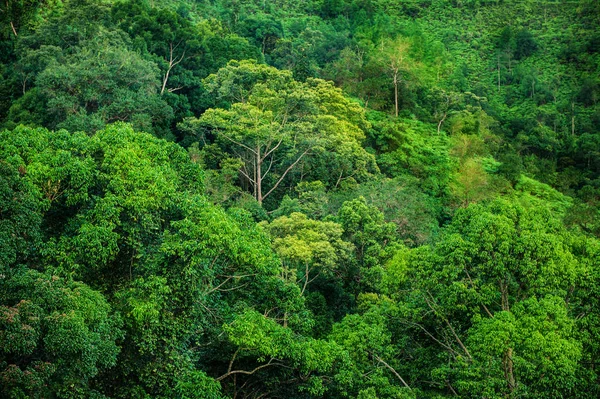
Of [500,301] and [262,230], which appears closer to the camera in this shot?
[500,301]

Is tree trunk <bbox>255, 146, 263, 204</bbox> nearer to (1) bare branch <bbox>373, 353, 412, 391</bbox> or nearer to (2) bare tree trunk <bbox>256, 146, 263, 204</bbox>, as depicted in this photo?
(2) bare tree trunk <bbox>256, 146, 263, 204</bbox>

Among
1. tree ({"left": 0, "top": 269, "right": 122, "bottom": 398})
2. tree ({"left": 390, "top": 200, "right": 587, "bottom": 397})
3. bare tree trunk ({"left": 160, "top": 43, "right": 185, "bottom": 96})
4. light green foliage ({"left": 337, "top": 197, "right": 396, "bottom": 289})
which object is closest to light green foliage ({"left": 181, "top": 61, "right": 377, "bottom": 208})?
bare tree trunk ({"left": 160, "top": 43, "right": 185, "bottom": 96})

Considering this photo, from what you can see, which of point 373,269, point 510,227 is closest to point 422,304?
point 510,227

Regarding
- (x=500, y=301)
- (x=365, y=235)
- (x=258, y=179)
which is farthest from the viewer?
(x=258, y=179)

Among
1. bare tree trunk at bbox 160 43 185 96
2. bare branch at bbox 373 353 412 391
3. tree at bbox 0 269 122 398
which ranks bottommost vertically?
bare branch at bbox 373 353 412 391

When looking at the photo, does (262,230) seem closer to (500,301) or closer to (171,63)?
(500,301)

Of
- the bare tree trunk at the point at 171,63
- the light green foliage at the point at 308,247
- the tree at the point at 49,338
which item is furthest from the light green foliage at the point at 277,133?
the tree at the point at 49,338

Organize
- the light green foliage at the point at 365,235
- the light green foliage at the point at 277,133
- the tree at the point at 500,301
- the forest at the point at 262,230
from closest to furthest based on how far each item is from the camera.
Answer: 1. the forest at the point at 262,230
2. the tree at the point at 500,301
3. the light green foliage at the point at 365,235
4. the light green foliage at the point at 277,133

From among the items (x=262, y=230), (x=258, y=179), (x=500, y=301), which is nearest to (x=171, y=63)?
(x=258, y=179)

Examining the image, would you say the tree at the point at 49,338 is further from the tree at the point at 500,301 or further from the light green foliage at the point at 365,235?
the light green foliage at the point at 365,235
